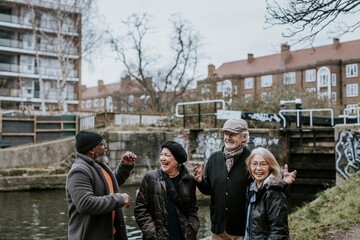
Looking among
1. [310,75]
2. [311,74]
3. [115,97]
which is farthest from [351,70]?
[115,97]

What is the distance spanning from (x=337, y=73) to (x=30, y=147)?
42947 mm

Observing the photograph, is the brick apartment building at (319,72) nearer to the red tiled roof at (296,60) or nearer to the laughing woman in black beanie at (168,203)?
the red tiled roof at (296,60)

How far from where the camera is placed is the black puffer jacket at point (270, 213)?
12.3 feet

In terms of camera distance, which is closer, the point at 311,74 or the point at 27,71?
the point at 27,71

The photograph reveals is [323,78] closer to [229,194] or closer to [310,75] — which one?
[310,75]

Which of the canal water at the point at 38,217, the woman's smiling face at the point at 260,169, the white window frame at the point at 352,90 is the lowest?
the canal water at the point at 38,217

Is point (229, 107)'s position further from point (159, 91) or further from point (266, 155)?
point (266, 155)

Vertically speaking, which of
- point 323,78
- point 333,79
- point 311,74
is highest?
point 311,74

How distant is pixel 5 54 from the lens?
47281 millimetres

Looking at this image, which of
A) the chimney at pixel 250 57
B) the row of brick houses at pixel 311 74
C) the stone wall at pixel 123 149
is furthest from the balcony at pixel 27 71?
the chimney at pixel 250 57

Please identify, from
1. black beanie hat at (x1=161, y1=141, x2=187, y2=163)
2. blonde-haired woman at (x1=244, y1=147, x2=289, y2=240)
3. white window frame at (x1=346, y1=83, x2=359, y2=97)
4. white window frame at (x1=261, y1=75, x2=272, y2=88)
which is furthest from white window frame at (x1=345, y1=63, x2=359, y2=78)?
blonde-haired woman at (x1=244, y1=147, x2=289, y2=240)

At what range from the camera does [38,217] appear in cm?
1279

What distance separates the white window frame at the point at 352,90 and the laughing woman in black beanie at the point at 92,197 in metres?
53.6

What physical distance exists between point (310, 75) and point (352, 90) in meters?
5.30
